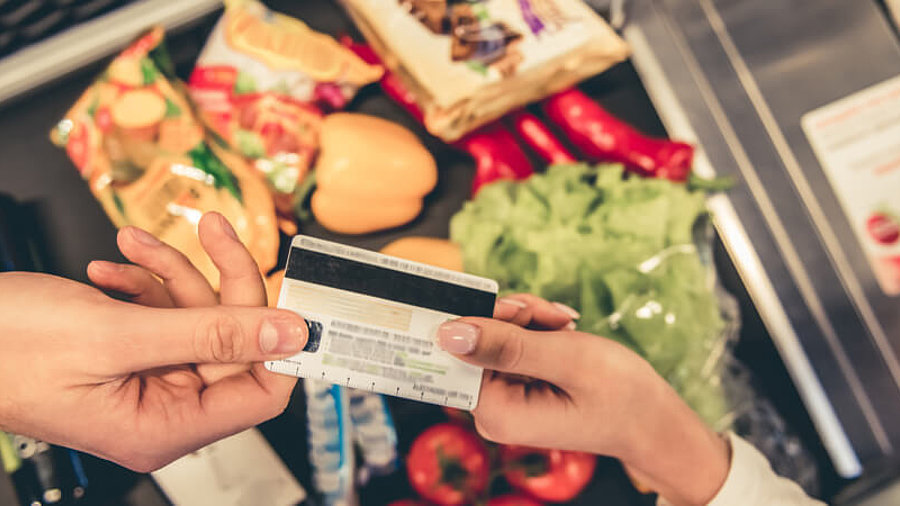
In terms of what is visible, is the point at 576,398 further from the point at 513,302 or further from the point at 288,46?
the point at 288,46

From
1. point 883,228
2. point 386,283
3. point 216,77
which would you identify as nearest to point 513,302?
point 386,283

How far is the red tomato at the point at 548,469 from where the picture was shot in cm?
78

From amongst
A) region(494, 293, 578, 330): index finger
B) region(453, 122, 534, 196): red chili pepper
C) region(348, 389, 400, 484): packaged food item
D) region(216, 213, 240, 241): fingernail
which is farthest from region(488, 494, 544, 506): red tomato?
region(216, 213, 240, 241): fingernail

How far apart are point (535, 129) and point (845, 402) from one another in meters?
0.70

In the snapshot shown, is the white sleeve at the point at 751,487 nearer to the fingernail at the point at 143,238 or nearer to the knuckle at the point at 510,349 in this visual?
the knuckle at the point at 510,349

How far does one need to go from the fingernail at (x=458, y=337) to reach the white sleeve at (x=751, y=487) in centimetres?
35

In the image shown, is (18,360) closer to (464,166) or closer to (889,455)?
(464,166)

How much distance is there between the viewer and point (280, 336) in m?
0.37

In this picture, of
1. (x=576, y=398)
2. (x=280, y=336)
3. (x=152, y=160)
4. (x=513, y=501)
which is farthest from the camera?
(x=513, y=501)

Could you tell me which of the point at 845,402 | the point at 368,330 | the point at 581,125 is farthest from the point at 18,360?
the point at 845,402

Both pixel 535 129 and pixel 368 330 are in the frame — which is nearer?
pixel 368 330

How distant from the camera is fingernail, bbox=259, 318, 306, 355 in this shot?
0.37m

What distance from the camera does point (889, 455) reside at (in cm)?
90

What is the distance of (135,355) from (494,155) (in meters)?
0.62
